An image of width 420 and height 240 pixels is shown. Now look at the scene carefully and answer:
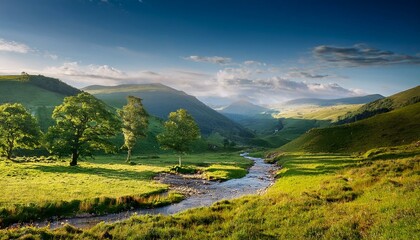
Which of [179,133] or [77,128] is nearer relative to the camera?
[77,128]

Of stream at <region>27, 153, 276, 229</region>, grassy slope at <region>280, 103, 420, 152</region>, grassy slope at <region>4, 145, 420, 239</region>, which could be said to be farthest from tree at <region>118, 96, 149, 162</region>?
grassy slope at <region>280, 103, 420, 152</region>

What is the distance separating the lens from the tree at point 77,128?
66.6m

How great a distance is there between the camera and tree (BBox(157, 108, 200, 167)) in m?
82.7

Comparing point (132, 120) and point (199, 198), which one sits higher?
point (132, 120)

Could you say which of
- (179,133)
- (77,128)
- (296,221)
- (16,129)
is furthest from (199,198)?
(16,129)

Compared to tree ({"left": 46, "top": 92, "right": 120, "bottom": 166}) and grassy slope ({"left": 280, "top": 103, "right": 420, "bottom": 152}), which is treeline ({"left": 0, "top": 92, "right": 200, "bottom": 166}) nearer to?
tree ({"left": 46, "top": 92, "right": 120, "bottom": 166})

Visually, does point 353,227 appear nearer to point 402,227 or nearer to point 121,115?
point 402,227

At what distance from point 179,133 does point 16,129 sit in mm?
40701

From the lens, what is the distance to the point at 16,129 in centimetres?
7512

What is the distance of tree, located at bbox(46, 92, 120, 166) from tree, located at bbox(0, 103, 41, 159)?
13.0 meters

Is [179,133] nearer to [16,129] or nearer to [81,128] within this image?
[81,128]

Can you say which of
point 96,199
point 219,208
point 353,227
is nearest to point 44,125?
point 96,199

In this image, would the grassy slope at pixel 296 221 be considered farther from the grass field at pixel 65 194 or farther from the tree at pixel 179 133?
the tree at pixel 179 133

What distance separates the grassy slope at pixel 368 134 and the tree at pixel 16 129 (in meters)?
94.6
